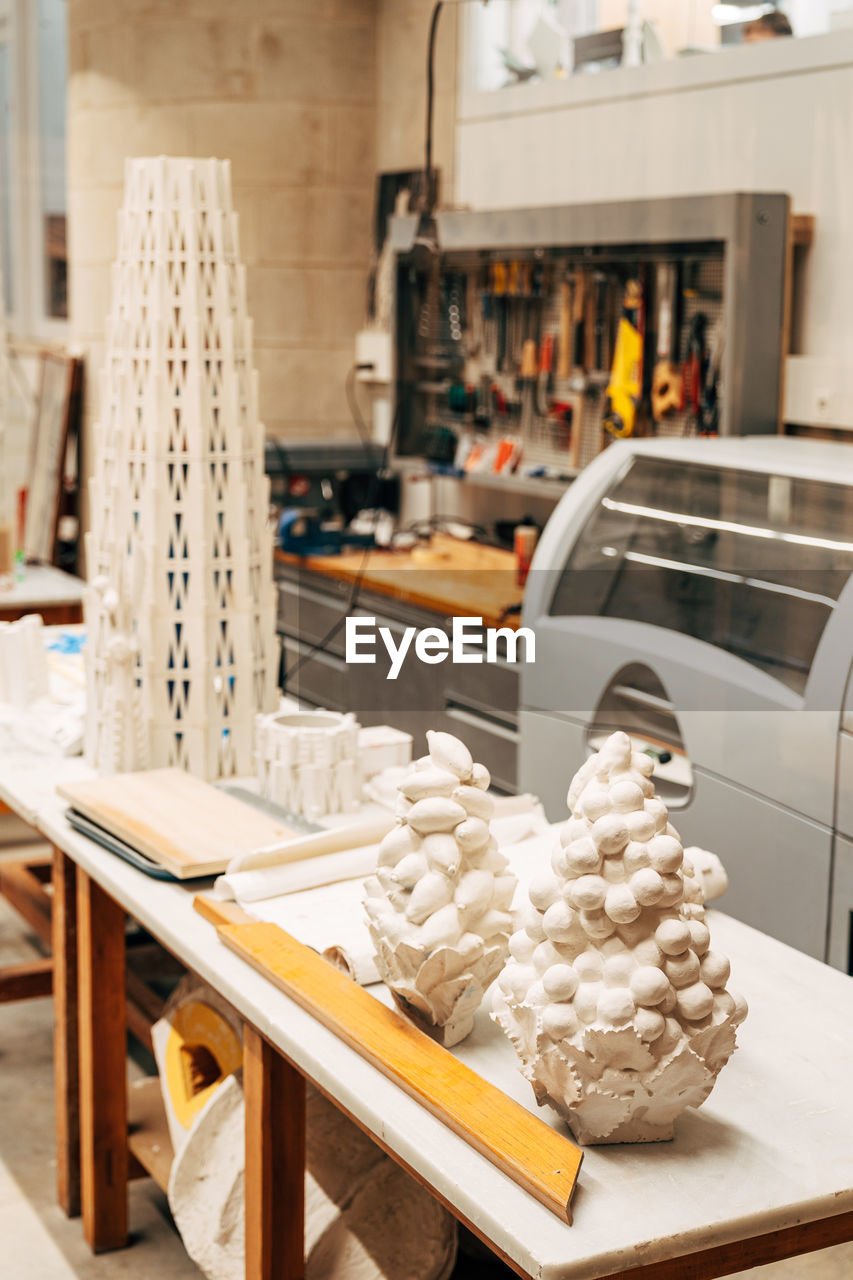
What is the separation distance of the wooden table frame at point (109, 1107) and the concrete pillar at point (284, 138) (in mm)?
3389

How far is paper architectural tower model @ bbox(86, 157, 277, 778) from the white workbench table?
2.77 feet

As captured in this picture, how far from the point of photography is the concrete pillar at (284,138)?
536cm

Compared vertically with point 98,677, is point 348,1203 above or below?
below

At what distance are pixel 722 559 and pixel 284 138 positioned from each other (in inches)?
128

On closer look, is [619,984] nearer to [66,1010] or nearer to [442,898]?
[442,898]

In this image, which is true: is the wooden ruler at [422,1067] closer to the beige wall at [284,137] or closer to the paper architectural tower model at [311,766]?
the paper architectural tower model at [311,766]

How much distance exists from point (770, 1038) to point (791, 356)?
7.81 ft

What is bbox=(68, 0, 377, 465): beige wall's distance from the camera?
17.6ft

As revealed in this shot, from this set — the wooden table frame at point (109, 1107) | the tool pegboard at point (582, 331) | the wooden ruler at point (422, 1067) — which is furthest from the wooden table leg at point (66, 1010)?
the tool pegboard at point (582, 331)

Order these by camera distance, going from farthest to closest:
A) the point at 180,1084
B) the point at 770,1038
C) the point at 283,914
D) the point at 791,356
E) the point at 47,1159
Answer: the point at 791,356 → the point at 47,1159 → the point at 180,1084 → the point at 283,914 → the point at 770,1038

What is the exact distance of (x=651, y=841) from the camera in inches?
52.6

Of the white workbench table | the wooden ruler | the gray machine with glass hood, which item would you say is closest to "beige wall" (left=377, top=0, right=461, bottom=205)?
the gray machine with glass hood

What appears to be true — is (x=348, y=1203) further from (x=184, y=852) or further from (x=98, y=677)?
(x=98, y=677)

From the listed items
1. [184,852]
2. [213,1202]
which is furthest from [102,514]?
[213,1202]
